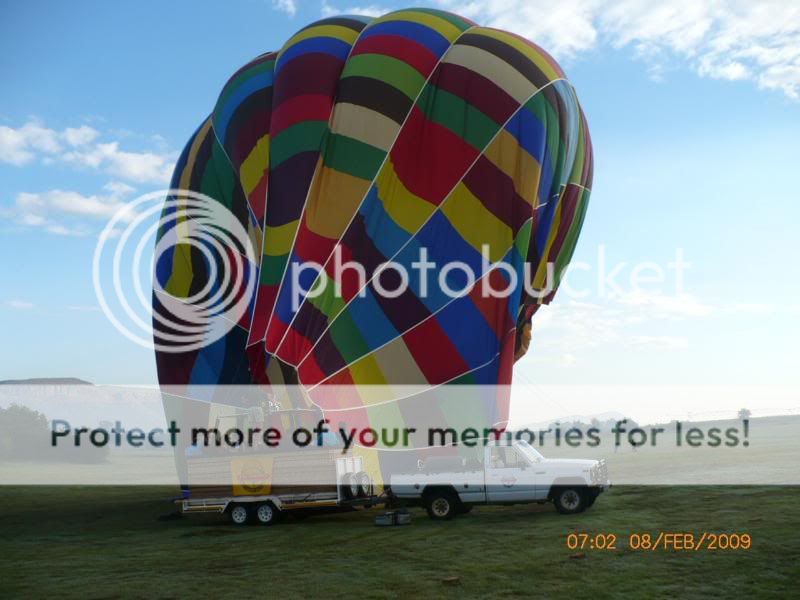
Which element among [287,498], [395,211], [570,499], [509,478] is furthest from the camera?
[395,211]

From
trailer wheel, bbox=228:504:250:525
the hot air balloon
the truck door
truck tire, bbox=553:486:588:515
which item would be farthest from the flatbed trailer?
truck tire, bbox=553:486:588:515

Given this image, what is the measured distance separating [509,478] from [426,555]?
14.3ft

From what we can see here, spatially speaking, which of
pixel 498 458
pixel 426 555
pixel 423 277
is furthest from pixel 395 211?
pixel 426 555

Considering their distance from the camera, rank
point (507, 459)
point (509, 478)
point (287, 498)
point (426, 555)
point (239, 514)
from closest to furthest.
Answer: point (426, 555) → point (509, 478) → point (507, 459) → point (287, 498) → point (239, 514)

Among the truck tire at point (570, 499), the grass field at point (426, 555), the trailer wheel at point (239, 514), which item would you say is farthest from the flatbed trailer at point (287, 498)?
the truck tire at point (570, 499)

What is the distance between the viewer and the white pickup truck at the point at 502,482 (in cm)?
1617

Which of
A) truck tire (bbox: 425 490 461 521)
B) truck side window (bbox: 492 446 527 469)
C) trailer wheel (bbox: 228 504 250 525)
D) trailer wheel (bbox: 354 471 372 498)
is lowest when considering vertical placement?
trailer wheel (bbox: 228 504 250 525)

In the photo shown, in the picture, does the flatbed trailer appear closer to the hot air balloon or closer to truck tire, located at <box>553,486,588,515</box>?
the hot air balloon

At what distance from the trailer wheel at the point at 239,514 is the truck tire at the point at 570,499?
21.4 feet

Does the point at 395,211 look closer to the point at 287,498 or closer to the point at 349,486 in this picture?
the point at 349,486

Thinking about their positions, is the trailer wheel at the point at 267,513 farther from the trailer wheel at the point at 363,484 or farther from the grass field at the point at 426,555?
the trailer wheel at the point at 363,484

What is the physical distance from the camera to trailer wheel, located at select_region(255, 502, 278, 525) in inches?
691

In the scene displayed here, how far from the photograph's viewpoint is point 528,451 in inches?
662

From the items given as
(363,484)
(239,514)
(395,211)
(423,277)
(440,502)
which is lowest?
(239,514)
